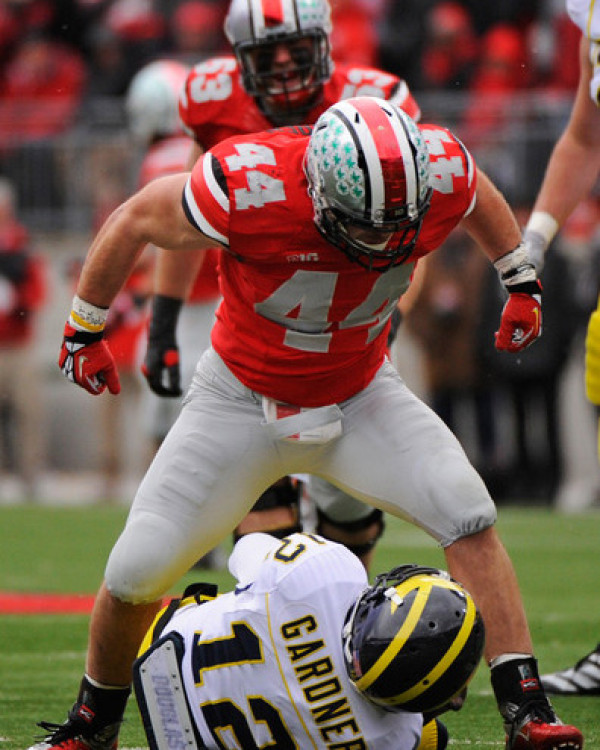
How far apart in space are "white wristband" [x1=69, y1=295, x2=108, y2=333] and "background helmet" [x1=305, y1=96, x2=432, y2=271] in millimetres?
689

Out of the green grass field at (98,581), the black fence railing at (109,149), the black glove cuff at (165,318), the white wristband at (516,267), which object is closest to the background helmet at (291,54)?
the black glove cuff at (165,318)

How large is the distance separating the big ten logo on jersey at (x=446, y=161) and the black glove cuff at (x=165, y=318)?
1.38 m

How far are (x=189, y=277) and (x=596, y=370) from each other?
4.37 feet

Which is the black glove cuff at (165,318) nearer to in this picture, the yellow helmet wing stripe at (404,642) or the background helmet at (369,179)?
the background helmet at (369,179)

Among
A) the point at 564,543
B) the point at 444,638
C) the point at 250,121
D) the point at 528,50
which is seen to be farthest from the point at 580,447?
the point at 444,638

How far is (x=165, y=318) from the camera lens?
5285 mm

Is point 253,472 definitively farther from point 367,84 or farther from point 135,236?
point 367,84

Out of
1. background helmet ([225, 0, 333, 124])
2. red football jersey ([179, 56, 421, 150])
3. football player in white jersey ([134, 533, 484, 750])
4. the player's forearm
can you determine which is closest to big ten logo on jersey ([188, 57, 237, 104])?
red football jersey ([179, 56, 421, 150])

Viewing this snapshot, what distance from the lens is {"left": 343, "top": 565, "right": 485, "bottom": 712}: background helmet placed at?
3.36 metres

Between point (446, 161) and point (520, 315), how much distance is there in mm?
573

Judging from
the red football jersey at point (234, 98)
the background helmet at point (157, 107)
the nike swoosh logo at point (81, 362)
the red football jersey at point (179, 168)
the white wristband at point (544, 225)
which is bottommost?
the red football jersey at point (179, 168)

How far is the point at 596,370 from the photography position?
493cm

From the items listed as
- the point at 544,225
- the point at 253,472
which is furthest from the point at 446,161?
the point at 544,225

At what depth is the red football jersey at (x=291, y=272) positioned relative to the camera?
3.95m
